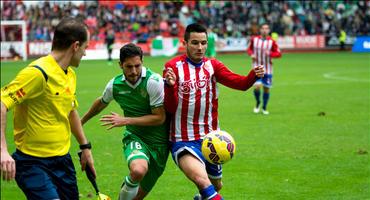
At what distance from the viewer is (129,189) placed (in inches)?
312

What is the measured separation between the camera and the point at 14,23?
42.7m

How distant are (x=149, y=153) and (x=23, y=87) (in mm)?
2293

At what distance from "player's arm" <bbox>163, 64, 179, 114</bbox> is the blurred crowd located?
38.2 meters

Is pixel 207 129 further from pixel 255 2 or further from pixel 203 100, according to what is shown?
pixel 255 2

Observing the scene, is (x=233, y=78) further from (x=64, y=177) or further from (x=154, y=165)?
(x=64, y=177)

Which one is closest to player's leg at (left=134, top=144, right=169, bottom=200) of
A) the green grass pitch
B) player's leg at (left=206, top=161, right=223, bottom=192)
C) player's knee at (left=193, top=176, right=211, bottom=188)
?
player's leg at (left=206, top=161, right=223, bottom=192)

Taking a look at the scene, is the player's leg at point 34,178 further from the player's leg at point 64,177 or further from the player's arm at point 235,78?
the player's arm at point 235,78

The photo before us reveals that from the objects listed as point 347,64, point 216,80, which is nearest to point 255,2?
point 347,64

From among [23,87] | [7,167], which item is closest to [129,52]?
[23,87]

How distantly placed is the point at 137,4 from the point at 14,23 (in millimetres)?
11392

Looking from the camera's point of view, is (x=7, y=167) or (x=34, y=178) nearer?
(x=7, y=167)

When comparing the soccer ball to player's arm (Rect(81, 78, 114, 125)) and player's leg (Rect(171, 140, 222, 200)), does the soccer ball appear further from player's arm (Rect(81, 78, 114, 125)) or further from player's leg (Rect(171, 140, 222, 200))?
player's arm (Rect(81, 78, 114, 125))

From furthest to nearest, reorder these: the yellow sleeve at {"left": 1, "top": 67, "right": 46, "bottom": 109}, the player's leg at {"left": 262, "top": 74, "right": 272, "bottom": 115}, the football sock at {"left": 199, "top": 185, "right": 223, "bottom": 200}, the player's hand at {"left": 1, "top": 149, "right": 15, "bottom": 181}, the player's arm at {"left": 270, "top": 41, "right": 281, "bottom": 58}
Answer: the player's arm at {"left": 270, "top": 41, "right": 281, "bottom": 58}, the player's leg at {"left": 262, "top": 74, "right": 272, "bottom": 115}, the football sock at {"left": 199, "top": 185, "right": 223, "bottom": 200}, the yellow sleeve at {"left": 1, "top": 67, "right": 46, "bottom": 109}, the player's hand at {"left": 1, "top": 149, "right": 15, "bottom": 181}

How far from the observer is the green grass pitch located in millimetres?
9969
